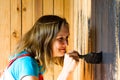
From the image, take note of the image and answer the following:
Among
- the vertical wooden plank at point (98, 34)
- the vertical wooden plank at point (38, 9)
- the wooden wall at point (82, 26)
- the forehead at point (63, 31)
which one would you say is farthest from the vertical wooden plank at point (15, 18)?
the vertical wooden plank at point (98, 34)

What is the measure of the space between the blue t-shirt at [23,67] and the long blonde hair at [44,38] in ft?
0.23

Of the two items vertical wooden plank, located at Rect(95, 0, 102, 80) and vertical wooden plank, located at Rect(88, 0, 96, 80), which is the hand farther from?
vertical wooden plank, located at Rect(95, 0, 102, 80)

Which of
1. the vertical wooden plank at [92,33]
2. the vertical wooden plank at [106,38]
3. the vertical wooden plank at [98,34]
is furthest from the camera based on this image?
the vertical wooden plank at [92,33]

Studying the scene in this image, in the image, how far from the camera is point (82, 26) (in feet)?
4.76

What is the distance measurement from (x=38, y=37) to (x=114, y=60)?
59 centimetres

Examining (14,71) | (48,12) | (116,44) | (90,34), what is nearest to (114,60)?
(116,44)

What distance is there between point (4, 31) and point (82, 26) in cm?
73

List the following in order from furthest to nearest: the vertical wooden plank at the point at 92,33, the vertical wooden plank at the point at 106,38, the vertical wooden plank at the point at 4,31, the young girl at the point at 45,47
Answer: the vertical wooden plank at the point at 4,31 → the young girl at the point at 45,47 → the vertical wooden plank at the point at 92,33 → the vertical wooden plank at the point at 106,38

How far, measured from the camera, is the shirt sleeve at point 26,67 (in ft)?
3.77

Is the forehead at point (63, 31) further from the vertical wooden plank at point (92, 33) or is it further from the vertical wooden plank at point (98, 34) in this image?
the vertical wooden plank at point (98, 34)

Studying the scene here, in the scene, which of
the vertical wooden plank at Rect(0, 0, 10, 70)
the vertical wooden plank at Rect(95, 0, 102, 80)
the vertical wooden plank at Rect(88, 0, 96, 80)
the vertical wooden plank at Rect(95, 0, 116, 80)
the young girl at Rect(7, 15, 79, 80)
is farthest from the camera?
the vertical wooden plank at Rect(0, 0, 10, 70)

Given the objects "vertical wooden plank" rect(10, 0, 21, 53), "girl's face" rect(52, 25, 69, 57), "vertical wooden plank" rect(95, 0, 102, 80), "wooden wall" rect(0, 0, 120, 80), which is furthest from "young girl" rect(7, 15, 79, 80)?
"vertical wooden plank" rect(10, 0, 21, 53)

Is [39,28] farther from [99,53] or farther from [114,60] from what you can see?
[114,60]

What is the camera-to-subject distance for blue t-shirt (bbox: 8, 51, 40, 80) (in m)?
1.15
